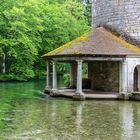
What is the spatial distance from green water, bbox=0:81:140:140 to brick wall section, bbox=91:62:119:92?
512 centimetres

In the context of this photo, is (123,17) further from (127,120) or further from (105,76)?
(127,120)

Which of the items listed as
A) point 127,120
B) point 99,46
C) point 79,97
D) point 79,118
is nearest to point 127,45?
point 99,46

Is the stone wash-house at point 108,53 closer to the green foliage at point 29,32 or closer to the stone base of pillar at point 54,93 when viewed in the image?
the stone base of pillar at point 54,93

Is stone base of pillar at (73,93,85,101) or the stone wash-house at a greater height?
the stone wash-house

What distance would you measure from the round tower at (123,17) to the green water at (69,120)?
6.60 meters

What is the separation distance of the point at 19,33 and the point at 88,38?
18.8 m

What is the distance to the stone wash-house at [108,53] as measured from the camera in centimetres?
2402

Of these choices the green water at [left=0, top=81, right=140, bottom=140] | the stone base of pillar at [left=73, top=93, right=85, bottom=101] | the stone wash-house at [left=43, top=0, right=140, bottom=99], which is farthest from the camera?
the stone wash-house at [left=43, top=0, right=140, bottom=99]

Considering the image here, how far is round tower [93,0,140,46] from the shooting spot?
88.6ft

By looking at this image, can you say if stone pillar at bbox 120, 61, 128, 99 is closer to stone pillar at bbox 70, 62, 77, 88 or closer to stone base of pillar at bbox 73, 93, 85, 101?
stone base of pillar at bbox 73, 93, 85, 101

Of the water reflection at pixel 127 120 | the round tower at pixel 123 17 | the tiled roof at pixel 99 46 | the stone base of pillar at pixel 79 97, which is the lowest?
the water reflection at pixel 127 120

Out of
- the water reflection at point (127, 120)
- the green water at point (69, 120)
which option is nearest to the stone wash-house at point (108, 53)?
the green water at point (69, 120)

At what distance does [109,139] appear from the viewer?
39.9 ft

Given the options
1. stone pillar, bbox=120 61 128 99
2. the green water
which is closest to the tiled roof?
stone pillar, bbox=120 61 128 99
